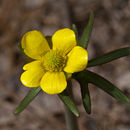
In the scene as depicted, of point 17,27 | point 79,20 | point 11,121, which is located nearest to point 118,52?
point 11,121

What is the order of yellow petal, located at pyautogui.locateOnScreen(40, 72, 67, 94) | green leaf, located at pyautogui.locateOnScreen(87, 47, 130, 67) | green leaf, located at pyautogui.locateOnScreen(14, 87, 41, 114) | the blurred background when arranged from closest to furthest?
1. yellow petal, located at pyautogui.locateOnScreen(40, 72, 67, 94)
2. green leaf, located at pyautogui.locateOnScreen(14, 87, 41, 114)
3. green leaf, located at pyautogui.locateOnScreen(87, 47, 130, 67)
4. the blurred background

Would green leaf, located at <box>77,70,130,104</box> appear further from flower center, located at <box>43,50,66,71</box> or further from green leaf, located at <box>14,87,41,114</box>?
green leaf, located at <box>14,87,41,114</box>

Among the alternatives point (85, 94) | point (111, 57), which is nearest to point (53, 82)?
point (85, 94)

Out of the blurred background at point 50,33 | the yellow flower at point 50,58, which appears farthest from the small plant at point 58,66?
the blurred background at point 50,33

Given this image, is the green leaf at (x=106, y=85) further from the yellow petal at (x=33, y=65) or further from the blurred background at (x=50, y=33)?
the blurred background at (x=50, y=33)

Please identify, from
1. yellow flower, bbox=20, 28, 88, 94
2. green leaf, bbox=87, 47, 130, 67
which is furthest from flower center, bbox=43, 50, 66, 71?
green leaf, bbox=87, 47, 130, 67

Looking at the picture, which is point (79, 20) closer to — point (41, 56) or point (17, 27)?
point (17, 27)
